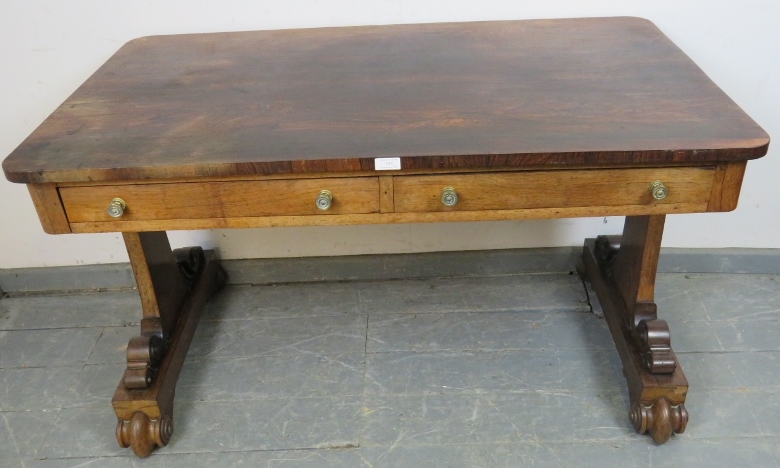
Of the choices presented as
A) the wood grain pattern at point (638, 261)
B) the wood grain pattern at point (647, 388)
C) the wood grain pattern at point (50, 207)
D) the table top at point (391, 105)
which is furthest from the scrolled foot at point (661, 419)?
the wood grain pattern at point (50, 207)

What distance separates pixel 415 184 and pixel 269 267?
3.41 feet

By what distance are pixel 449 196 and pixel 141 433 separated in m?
0.94

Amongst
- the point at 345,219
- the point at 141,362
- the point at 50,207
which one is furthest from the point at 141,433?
the point at 345,219

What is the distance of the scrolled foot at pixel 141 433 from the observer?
1.58 meters

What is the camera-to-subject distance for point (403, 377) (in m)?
1.79

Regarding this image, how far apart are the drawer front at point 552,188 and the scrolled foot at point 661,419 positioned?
0.54 metres

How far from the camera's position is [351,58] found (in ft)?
5.32

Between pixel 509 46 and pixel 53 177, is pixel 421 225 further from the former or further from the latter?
pixel 53 177

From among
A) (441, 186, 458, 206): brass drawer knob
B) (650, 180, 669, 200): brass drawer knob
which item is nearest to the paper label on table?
(441, 186, 458, 206): brass drawer knob

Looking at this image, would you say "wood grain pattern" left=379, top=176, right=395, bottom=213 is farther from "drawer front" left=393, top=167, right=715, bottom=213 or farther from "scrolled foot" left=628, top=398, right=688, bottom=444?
"scrolled foot" left=628, top=398, right=688, bottom=444

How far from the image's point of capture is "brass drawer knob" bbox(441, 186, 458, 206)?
49.5 inches

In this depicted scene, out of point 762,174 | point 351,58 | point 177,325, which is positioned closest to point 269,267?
point 177,325

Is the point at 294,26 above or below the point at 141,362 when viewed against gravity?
above

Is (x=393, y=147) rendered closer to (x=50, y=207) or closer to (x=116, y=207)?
(x=116, y=207)
